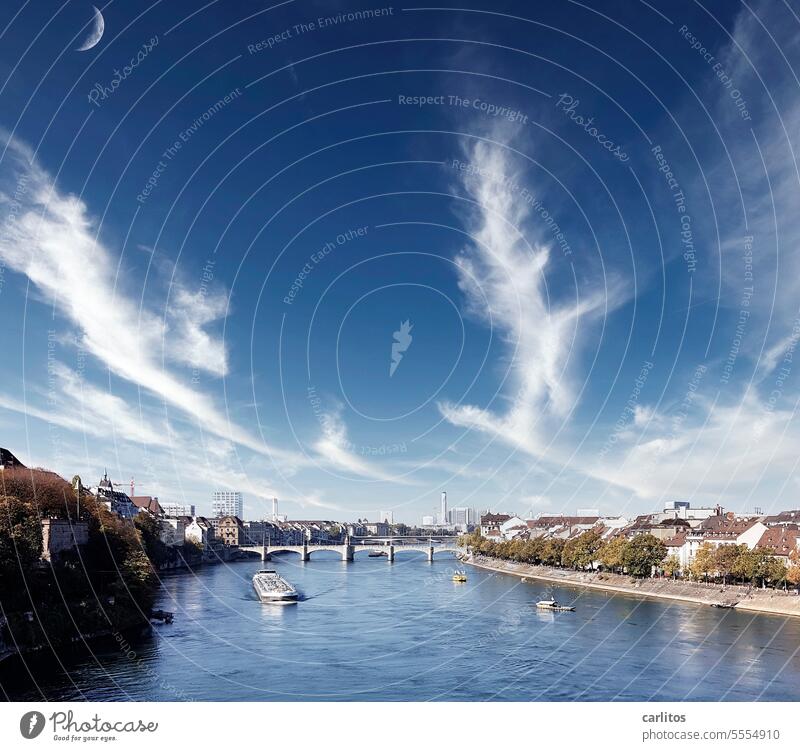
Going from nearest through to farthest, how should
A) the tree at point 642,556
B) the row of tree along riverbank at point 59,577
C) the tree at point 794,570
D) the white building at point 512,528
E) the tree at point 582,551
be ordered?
the row of tree along riverbank at point 59,577 → the tree at point 794,570 → the tree at point 642,556 → the tree at point 582,551 → the white building at point 512,528

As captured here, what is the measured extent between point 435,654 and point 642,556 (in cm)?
2407

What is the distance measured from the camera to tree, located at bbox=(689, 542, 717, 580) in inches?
1462

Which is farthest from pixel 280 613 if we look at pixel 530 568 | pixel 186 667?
pixel 530 568

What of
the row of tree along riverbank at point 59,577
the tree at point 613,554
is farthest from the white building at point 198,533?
the tree at point 613,554

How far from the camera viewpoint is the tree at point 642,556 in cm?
4091

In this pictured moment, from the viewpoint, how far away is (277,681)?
17219 millimetres

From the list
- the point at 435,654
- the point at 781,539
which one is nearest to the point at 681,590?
the point at 781,539

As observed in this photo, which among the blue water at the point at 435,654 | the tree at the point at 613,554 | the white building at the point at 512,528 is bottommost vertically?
the white building at the point at 512,528

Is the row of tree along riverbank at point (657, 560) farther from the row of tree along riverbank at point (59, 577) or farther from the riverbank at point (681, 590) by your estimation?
the row of tree along riverbank at point (59, 577)

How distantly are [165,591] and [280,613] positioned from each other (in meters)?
10.1

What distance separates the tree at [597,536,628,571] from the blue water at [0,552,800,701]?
21.1ft

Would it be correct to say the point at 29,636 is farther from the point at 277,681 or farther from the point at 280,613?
the point at 280,613

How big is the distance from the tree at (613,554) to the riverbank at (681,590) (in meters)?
0.79

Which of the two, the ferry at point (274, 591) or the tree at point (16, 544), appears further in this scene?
the ferry at point (274, 591)
